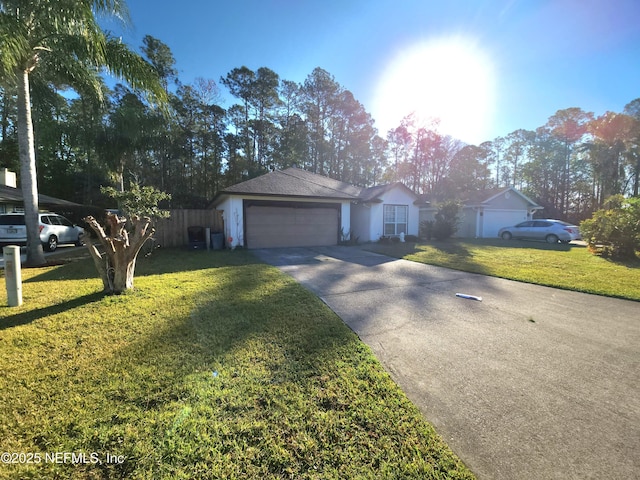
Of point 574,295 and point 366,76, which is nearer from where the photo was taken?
point 574,295

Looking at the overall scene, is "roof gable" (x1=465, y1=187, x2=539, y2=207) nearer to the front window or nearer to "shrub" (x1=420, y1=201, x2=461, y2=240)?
"shrub" (x1=420, y1=201, x2=461, y2=240)

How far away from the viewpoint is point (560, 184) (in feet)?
110

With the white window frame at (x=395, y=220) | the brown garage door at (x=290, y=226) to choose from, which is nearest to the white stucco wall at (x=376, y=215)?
the white window frame at (x=395, y=220)

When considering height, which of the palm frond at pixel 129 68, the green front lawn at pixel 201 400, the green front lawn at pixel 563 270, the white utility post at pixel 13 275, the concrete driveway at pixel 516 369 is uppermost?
the palm frond at pixel 129 68

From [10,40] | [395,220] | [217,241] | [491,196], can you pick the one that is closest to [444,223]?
[395,220]

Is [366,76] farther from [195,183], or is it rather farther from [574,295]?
[195,183]

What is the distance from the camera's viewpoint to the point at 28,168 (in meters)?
7.75

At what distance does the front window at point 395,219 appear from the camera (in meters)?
15.7

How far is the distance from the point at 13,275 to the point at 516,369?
720 cm

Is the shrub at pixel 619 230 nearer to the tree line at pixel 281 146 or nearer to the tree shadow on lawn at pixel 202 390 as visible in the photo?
the tree shadow on lawn at pixel 202 390

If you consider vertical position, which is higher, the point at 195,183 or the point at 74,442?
the point at 195,183

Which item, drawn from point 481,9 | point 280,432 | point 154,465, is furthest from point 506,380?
point 481,9

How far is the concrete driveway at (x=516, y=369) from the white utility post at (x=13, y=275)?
4.98 metres

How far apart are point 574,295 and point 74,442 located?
7791 mm
